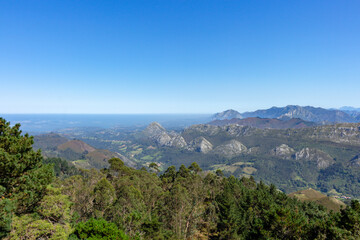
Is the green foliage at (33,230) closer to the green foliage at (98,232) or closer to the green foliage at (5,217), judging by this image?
the green foliage at (5,217)

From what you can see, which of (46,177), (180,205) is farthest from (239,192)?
(46,177)

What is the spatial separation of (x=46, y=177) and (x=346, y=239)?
105 ft

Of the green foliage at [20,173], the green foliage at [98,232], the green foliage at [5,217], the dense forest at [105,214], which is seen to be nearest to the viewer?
the green foliage at [5,217]

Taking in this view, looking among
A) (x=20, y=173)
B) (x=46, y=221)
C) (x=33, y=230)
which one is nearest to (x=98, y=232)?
(x=46, y=221)

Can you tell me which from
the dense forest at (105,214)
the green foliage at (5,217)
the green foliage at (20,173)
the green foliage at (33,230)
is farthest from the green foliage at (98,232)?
the green foliage at (20,173)

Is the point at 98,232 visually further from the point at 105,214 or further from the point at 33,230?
the point at 105,214

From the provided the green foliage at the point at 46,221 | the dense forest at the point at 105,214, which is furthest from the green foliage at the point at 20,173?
the green foliage at the point at 46,221

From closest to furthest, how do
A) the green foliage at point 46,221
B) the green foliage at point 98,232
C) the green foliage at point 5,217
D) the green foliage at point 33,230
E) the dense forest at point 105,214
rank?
the green foliage at point 5,217
the green foliage at point 33,230
the green foliage at point 46,221
the dense forest at point 105,214
the green foliage at point 98,232

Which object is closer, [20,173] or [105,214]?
[20,173]

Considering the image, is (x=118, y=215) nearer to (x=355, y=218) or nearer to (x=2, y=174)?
(x=2, y=174)

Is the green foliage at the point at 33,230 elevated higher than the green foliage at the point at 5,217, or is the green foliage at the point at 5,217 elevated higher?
the green foliage at the point at 5,217

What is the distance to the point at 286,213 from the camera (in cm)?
2472

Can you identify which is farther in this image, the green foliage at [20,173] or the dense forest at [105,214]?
the dense forest at [105,214]

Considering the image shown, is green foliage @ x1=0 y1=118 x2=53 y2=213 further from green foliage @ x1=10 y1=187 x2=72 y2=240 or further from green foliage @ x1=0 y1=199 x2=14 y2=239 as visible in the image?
green foliage @ x1=0 y1=199 x2=14 y2=239
